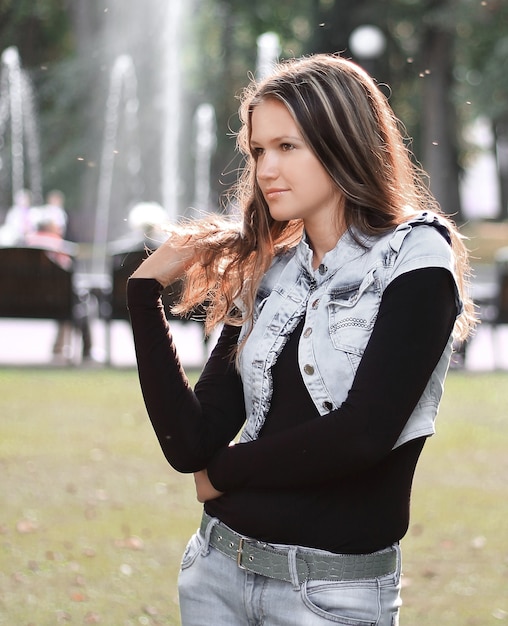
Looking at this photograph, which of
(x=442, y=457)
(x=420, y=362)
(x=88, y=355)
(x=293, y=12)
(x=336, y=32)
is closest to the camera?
(x=420, y=362)

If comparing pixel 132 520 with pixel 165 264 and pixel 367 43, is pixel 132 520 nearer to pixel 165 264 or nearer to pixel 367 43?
pixel 165 264

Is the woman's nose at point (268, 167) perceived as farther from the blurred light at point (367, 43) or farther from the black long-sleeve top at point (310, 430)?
the blurred light at point (367, 43)

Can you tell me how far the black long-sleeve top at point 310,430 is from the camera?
6.53 feet

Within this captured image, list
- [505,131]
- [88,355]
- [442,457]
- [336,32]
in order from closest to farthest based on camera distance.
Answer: [442,457], [88,355], [336,32], [505,131]

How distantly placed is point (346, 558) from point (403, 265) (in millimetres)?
521

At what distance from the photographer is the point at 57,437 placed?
7.20m

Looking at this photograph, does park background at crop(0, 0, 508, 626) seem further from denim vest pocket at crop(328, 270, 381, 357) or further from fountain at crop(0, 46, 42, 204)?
denim vest pocket at crop(328, 270, 381, 357)

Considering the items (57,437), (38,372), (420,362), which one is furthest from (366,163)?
(38,372)

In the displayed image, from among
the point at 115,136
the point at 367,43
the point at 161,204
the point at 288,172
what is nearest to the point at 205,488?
the point at 288,172

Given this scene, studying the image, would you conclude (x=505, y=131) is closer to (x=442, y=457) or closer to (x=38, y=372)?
(x=38, y=372)

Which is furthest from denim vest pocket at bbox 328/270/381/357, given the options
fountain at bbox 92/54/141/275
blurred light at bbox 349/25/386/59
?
fountain at bbox 92/54/141/275

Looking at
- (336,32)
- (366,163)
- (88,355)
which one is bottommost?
(88,355)

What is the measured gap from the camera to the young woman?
6.61 feet

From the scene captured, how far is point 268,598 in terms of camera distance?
6.81ft
